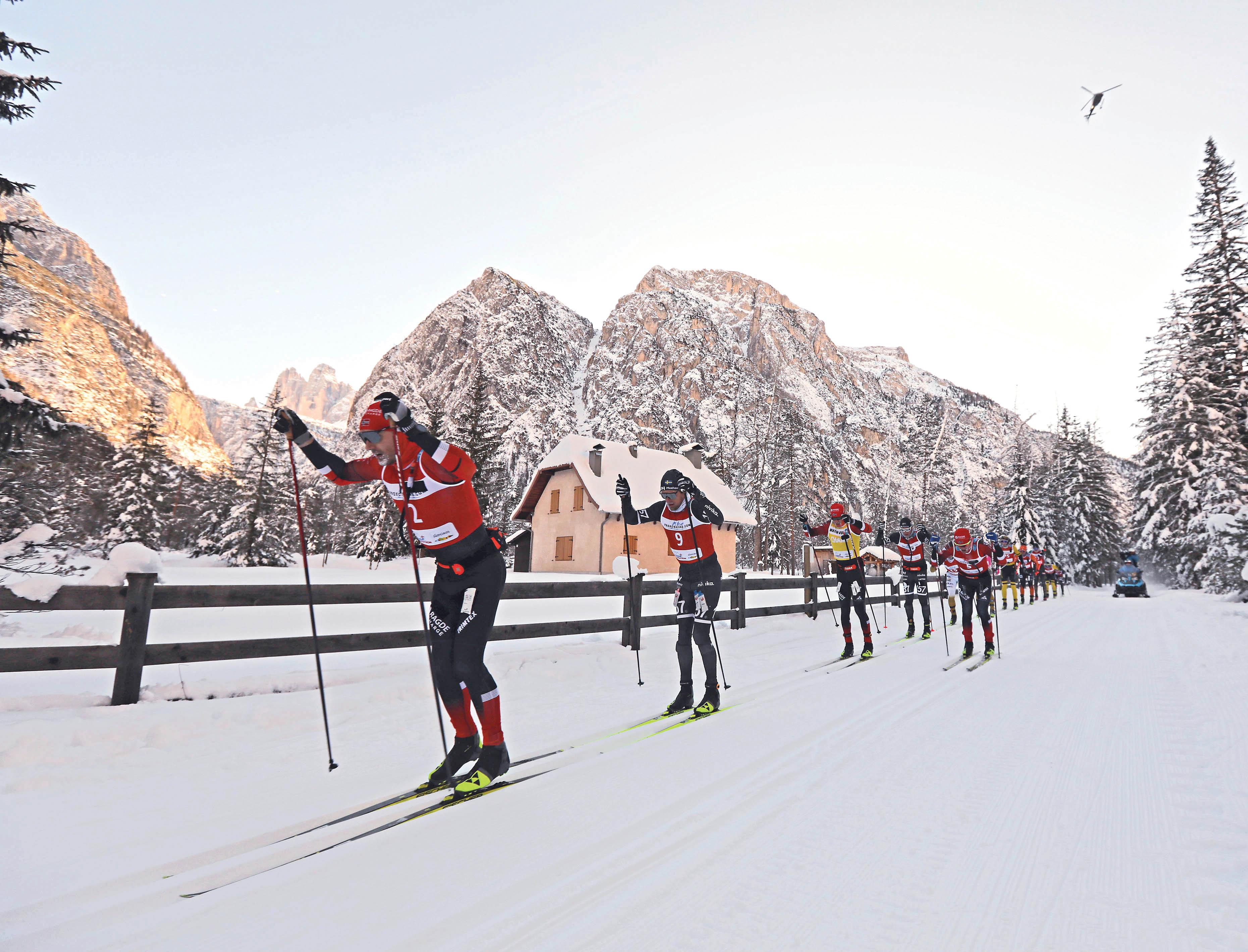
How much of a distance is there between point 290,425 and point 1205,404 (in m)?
39.5

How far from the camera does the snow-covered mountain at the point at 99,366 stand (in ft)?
265

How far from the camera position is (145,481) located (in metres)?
37.2

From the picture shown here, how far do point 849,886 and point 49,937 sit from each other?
297cm

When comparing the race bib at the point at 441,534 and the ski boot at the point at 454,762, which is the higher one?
the race bib at the point at 441,534

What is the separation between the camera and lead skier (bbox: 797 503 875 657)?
374 inches

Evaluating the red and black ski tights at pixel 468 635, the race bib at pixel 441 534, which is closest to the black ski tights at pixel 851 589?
A: the red and black ski tights at pixel 468 635

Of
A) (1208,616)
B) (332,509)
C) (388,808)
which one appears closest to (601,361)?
(332,509)

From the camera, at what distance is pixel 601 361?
156375 mm

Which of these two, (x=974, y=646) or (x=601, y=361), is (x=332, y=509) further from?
(x=601, y=361)

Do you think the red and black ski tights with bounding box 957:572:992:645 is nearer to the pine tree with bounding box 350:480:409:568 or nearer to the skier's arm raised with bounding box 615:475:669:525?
the skier's arm raised with bounding box 615:475:669:525

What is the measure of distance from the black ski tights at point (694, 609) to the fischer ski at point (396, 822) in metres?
2.15

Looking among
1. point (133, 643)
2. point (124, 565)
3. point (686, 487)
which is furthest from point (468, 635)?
point (124, 565)

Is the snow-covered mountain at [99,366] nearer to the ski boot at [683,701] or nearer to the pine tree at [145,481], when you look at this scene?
the pine tree at [145,481]

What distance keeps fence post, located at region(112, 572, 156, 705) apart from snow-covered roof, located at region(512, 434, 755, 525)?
2670 cm
